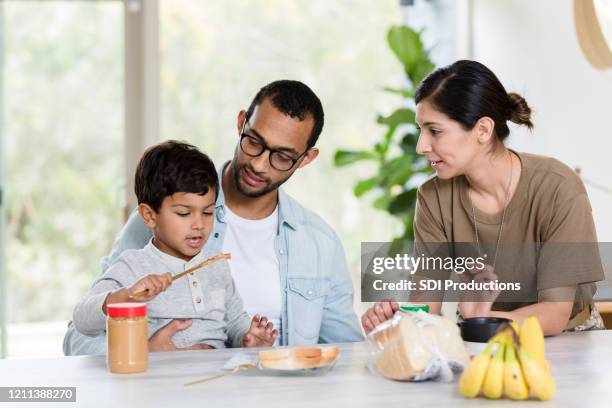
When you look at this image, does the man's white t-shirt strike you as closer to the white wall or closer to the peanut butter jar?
the peanut butter jar

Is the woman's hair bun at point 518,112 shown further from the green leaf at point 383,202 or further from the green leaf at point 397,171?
the green leaf at point 383,202

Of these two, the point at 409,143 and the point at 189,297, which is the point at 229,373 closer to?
the point at 189,297

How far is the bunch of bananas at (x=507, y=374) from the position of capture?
143 centimetres

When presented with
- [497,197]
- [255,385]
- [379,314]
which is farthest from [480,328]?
[497,197]

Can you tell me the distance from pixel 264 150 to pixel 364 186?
2.22 meters

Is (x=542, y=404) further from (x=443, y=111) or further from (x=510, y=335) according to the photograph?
(x=443, y=111)

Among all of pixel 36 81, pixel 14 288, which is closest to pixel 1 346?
pixel 14 288

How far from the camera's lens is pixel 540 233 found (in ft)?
7.36

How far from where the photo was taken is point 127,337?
5.27 feet

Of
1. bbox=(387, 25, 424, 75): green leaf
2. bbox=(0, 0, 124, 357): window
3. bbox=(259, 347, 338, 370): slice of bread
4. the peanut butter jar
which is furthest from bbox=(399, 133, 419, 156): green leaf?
the peanut butter jar

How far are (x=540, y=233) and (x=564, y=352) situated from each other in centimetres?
46

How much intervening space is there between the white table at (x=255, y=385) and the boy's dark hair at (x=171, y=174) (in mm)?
399

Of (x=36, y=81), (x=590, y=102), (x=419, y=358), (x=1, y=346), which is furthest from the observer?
(x=36, y=81)

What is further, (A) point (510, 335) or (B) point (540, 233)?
(B) point (540, 233)
